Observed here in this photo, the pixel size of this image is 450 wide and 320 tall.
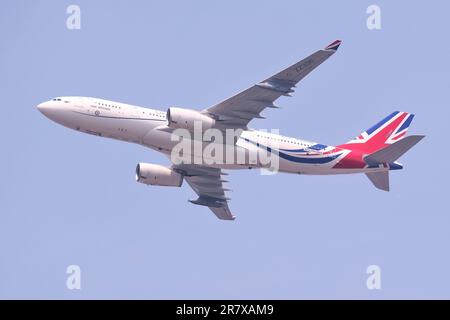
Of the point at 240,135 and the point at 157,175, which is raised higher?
the point at 240,135

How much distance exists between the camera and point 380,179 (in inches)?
3113

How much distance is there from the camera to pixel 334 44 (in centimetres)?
6794

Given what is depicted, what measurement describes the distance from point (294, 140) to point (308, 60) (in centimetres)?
1068

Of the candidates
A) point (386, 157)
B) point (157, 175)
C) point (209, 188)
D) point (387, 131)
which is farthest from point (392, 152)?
point (157, 175)

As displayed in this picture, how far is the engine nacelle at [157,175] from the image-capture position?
79875mm

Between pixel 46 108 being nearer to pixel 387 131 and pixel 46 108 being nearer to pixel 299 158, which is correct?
pixel 299 158

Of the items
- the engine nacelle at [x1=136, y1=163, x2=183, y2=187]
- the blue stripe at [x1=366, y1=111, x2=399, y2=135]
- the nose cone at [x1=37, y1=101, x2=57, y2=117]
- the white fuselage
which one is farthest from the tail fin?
the nose cone at [x1=37, y1=101, x2=57, y2=117]

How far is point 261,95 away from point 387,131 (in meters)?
15.2

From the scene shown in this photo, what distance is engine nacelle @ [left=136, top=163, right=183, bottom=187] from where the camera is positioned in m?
79.9

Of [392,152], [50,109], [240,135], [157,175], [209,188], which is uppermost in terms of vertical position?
[50,109]

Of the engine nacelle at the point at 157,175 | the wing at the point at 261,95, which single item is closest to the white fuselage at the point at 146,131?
the wing at the point at 261,95

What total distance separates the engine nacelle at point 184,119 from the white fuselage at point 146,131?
164 cm

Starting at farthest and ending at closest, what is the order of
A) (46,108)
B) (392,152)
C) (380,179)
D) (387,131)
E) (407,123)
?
(407,123) < (387,131) < (380,179) < (392,152) < (46,108)

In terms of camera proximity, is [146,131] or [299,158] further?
[299,158]
